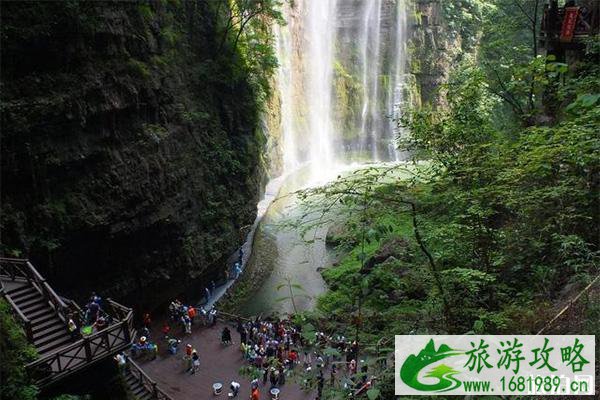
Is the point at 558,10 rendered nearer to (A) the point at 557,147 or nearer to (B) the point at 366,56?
(A) the point at 557,147

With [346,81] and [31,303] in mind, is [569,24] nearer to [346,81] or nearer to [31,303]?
[31,303]

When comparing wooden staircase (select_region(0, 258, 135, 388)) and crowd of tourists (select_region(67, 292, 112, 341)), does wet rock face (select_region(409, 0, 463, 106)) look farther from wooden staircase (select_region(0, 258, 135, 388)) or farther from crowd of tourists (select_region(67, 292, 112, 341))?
wooden staircase (select_region(0, 258, 135, 388))

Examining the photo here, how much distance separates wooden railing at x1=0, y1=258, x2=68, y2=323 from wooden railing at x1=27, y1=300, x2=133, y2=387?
909 millimetres

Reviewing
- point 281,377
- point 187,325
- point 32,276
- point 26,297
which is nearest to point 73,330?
point 26,297

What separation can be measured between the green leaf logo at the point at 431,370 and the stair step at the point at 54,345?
8.11m

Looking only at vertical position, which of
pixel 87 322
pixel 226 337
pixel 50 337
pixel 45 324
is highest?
pixel 45 324

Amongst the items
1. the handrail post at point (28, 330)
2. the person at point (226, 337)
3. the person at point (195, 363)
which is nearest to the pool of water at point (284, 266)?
the person at point (226, 337)

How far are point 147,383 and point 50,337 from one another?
4.48m

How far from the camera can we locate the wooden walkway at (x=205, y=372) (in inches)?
576

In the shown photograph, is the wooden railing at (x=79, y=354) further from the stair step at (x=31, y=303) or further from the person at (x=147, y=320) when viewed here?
the person at (x=147, y=320)

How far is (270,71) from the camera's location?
25.0m

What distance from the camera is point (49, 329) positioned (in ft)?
33.6

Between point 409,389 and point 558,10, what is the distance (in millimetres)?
14568

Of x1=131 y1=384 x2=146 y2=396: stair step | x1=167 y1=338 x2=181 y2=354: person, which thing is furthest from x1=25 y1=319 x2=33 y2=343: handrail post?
x1=167 y1=338 x2=181 y2=354: person
